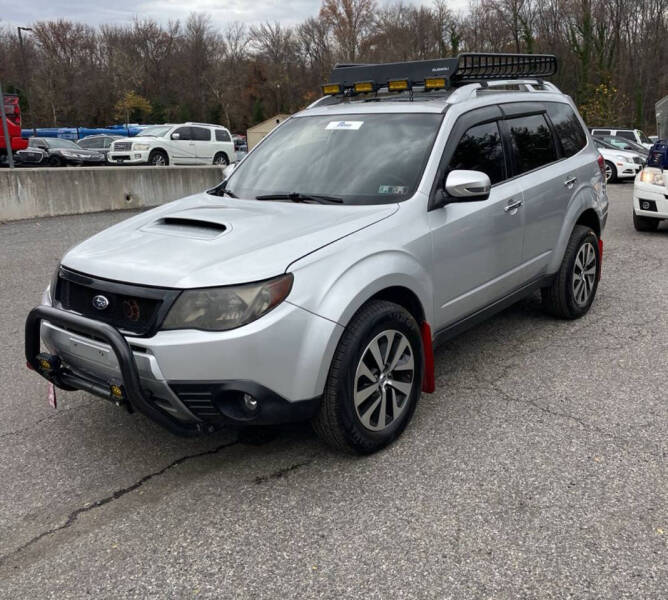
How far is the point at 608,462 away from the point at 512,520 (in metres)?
0.76

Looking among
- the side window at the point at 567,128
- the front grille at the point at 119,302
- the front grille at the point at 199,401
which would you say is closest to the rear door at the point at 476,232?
the side window at the point at 567,128

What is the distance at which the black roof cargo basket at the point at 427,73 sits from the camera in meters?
4.39

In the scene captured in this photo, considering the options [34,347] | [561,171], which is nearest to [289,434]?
Answer: [34,347]

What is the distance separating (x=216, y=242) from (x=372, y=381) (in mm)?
1012

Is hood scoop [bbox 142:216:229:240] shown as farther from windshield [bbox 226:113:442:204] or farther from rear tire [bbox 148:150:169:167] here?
rear tire [bbox 148:150:169:167]

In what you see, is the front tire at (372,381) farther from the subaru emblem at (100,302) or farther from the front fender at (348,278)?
the subaru emblem at (100,302)

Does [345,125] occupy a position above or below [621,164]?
above

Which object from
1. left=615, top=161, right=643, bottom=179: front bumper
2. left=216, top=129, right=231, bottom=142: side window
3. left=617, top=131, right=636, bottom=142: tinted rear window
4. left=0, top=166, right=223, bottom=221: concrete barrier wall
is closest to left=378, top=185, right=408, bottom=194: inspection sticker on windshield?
left=0, top=166, right=223, bottom=221: concrete barrier wall

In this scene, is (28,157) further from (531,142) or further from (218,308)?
(218,308)

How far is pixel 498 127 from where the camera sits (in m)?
4.46

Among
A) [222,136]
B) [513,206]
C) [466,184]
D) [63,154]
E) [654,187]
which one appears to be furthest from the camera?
[63,154]

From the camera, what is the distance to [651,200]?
31.7 ft

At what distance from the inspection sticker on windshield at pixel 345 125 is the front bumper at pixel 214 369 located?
5.61 feet

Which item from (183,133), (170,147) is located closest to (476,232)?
(170,147)
